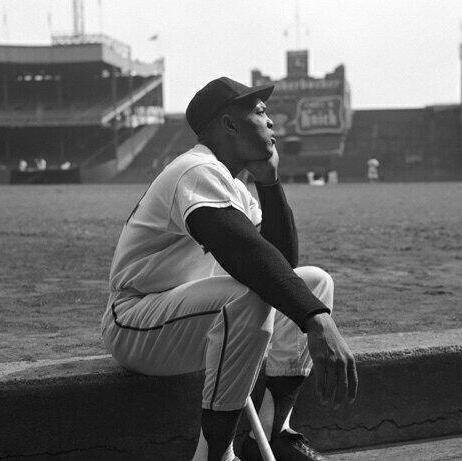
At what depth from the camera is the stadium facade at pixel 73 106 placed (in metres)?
48.2

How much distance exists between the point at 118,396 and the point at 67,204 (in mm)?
17793

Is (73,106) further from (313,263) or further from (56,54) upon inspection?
(313,263)

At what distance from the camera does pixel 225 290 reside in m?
2.50

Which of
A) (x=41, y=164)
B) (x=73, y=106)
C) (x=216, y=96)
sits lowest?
(x=41, y=164)

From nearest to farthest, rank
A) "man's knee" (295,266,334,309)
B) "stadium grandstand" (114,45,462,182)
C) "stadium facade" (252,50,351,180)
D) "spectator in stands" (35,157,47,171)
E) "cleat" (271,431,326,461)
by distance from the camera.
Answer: "cleat" (271,431,326,461)
"man's knee" (295,266,334,309)
"spectator in stands" (35,157,47,171)
"stadium grandstand" (114,45,462,182)
"stadium facade" (252,50,351,180)

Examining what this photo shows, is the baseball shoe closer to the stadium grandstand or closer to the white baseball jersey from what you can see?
the white baseball jersey

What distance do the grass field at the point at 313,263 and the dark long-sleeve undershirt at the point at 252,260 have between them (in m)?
2.19

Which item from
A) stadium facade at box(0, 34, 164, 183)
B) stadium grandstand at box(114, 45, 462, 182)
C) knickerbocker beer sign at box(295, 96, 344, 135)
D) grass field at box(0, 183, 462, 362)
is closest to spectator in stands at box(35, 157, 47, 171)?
stadium facade at box(0, 34, 164, 183)

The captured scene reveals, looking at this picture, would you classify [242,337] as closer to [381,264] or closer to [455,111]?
[381,264]

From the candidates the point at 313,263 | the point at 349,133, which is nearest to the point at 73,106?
the point at 349,133

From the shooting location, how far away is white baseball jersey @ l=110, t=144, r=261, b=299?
2504mm

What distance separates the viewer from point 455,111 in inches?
2044

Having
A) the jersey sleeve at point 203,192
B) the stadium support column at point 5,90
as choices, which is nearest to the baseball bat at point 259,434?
the jersey sleeve at point 203,192

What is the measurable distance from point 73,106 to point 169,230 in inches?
1971
